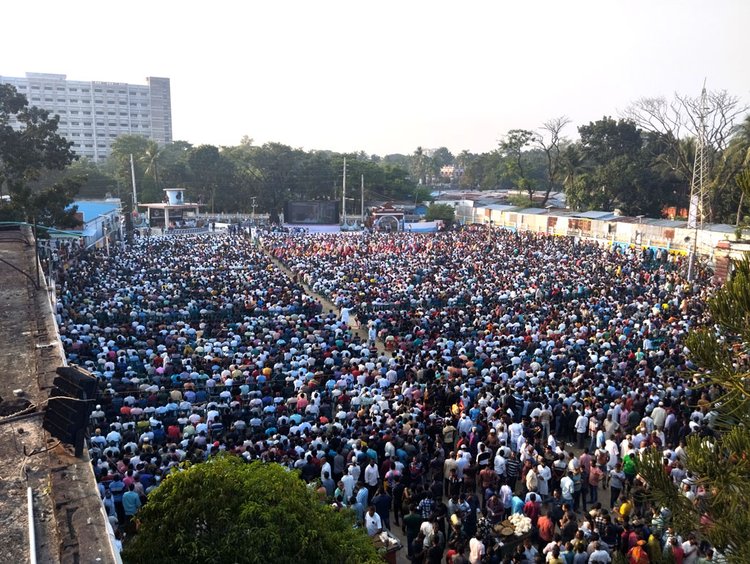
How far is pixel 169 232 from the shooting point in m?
43.7

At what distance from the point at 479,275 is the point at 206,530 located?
20.2m

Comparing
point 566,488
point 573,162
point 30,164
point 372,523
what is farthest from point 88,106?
point 566,488

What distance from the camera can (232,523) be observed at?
466 centimetres

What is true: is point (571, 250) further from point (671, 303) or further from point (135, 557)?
point (135, 557)

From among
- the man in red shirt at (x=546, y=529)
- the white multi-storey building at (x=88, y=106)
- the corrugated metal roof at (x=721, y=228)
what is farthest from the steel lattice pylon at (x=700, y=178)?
the white multi-storey building at (x=88, y=106)

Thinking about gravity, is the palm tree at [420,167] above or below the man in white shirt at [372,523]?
above

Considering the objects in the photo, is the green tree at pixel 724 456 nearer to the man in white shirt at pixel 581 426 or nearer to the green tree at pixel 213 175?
the man in white shirt at pixel 581 426

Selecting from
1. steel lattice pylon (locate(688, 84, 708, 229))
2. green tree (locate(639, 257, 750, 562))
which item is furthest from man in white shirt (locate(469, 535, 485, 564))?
steel lattice pylon (locate(688, 84, 708, 229))

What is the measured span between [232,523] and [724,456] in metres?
3.51

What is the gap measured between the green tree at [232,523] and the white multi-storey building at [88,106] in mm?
104746

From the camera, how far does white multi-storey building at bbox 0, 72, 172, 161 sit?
98812mm

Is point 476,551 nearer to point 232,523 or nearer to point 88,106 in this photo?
point 232,523

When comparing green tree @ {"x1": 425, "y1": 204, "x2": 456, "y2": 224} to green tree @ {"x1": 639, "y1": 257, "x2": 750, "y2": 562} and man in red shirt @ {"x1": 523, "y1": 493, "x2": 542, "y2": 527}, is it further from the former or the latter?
green tree @ {"x1": 639, "y1": 257, "x2": 750, "y2": 562}

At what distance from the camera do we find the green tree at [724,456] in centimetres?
361
